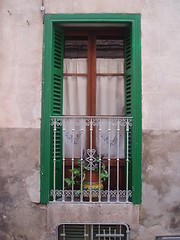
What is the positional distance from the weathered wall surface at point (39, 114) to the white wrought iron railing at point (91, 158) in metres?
0.32

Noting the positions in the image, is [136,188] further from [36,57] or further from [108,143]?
[36,57]

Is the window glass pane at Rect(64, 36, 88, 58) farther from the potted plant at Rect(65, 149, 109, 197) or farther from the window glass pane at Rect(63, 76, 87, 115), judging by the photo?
the potted plant at Rect(65, 149, 109, 197)

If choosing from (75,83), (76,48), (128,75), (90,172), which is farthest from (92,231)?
(76,48)

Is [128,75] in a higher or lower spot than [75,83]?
higher

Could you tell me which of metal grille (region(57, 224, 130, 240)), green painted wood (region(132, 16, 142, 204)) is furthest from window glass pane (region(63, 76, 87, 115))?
metal grille (region(57, 224, 130, 240))

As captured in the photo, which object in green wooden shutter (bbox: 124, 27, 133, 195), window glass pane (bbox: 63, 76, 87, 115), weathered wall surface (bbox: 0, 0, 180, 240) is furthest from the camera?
window glass pane (bbox: 63, 76, 87, 115)

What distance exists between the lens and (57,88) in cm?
586

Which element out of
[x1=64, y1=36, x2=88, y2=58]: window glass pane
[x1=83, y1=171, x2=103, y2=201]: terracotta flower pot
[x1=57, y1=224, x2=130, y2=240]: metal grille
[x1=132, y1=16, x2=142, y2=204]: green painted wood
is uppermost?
[x1=64, y1=36, x2=88, y2=58]: window glass pane

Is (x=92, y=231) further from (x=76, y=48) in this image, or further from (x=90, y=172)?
(x=76, y=48)

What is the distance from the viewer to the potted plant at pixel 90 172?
5.54m

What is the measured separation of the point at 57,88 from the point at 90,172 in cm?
144

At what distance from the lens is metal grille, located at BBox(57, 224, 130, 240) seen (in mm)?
5570

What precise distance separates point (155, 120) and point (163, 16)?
162 cm

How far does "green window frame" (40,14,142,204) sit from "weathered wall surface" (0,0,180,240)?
0.09 meters
